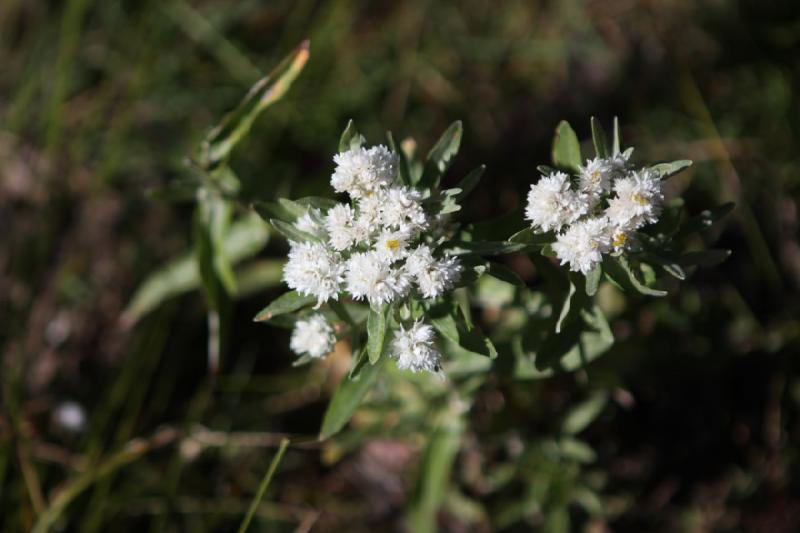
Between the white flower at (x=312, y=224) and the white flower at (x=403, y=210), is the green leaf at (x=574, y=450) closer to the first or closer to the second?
the white flower at (x=403, y=210)

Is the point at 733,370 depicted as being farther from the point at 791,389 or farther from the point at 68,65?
the point at 68,65

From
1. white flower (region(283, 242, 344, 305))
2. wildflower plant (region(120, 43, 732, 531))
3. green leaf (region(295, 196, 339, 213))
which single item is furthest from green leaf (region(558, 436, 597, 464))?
green leaf (region(295, 196, 339, 213))

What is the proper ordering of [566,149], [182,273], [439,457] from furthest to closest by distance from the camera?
[182,273]
[439,457]
[566,149]

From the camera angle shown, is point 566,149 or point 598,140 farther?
point 566,149

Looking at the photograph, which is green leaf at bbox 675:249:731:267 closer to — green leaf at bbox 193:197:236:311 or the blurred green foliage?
the blurred green foliage

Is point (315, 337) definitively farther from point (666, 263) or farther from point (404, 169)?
point (666, 263)

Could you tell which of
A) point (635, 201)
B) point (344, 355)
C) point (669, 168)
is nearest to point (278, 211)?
point (635, 201)

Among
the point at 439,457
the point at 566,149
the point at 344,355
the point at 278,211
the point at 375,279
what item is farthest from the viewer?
the point at 344,355
